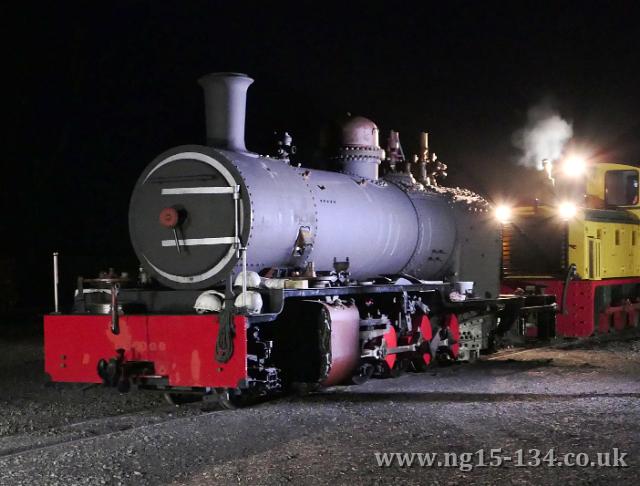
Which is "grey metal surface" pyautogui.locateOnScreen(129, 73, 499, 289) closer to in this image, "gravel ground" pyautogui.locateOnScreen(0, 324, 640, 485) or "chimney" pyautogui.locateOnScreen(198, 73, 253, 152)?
"chimney" pyautogui.locateOnScreen(198, 73, 253, 152)

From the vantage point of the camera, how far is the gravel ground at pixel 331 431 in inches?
254

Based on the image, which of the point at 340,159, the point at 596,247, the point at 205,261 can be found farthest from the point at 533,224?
the point at 205,261

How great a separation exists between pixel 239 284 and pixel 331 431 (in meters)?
1.86

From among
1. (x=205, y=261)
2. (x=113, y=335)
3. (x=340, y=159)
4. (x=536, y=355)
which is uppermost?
(x=340, y=159)

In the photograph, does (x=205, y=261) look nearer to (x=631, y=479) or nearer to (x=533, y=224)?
(x=631, y=479)

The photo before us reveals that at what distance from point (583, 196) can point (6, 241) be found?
89.5 ft

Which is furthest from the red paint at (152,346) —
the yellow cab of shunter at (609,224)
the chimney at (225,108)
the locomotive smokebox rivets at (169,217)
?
the yellow cab of shunter at (609,224)

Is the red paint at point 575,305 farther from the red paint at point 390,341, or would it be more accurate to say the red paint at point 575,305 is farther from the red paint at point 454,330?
the red paint at point 390,341

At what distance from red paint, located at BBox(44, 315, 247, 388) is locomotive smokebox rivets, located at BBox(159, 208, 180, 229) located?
101cm

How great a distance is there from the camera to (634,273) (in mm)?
20469

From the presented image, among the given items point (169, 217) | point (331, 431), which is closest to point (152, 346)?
point (169, 217)

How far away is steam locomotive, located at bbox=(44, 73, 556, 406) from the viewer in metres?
8.83

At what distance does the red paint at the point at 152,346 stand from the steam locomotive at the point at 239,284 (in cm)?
1

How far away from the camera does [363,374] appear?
10953 mm
